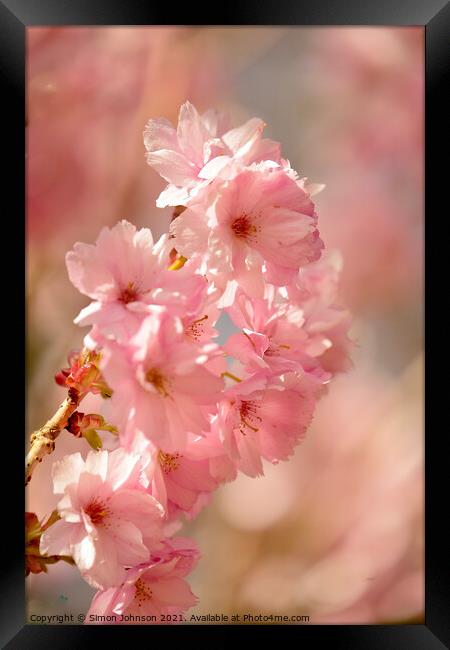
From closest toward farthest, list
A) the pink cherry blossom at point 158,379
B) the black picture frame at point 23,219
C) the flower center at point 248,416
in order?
1. the pink cherry blossom at point 158,379
2. the flower center at point 248,416
3. the black picture frame at point 23,219

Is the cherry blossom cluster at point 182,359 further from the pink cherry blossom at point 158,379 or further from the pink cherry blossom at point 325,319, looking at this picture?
the pink cherry blossom at point 325,319

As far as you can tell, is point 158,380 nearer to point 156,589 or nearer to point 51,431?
point 51,431

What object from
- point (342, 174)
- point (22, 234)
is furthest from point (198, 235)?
point (342, 174)

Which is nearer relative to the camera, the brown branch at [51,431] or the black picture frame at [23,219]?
the brown branch at [51,431]

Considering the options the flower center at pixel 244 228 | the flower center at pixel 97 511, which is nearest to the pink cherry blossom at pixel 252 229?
the flower center at pixel 244 228

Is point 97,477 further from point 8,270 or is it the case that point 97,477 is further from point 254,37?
point 254,37

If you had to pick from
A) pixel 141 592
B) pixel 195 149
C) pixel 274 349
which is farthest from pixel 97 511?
pixel 195 149

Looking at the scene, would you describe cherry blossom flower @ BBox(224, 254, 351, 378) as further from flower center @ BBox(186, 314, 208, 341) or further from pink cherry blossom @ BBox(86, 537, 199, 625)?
pink cherry blossom @ BBox(86, 537, 199, 625)

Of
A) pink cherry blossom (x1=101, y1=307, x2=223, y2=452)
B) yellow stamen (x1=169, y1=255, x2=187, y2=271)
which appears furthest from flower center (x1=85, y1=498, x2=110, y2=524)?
yellow stamen (x1=169, y1=255, x2=187, y2=271)
